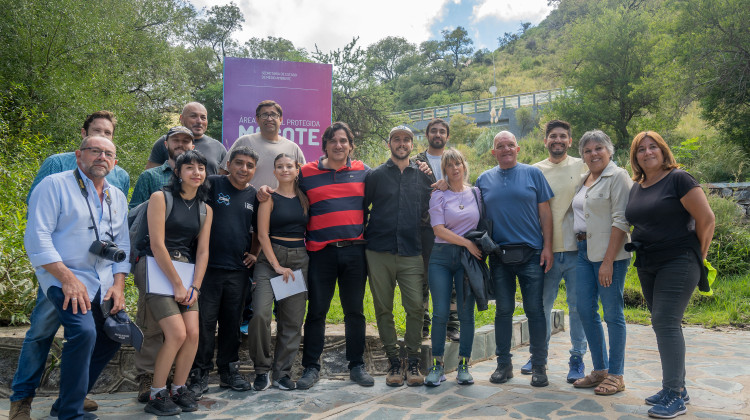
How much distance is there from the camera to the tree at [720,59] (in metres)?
13.5

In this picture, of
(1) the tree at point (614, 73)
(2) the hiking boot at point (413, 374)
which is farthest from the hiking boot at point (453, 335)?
(1) the tree at point (614, 73)

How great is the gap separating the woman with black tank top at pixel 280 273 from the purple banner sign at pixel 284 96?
1789mm

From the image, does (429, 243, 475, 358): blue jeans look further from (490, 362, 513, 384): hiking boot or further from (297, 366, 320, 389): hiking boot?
(297, 366, 320, 389): hiking boot

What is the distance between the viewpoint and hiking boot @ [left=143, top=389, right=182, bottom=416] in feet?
11.4

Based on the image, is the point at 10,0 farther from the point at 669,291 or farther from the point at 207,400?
the point at 669,291

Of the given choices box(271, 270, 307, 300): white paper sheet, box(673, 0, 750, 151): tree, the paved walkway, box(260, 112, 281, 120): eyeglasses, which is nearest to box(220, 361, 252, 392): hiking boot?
the paved walkway

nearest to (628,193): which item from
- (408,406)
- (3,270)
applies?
(408,406)

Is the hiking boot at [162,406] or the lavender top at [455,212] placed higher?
the lavender top at [455,212]

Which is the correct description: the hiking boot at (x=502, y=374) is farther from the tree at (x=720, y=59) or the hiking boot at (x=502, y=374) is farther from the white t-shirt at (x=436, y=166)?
the tree at (x=720, y=59)

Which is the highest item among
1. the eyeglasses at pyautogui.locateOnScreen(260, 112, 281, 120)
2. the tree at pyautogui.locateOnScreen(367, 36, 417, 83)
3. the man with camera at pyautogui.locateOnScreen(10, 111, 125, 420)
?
the tree at pyautogui.locateOnScreen(367, 36, 417, 83)

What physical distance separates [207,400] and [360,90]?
1215cm

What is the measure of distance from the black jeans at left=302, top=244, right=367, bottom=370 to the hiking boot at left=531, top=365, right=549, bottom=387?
144 centimetres

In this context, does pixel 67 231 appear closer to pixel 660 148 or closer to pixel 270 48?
pixel 660 148

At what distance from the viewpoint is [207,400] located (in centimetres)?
385
